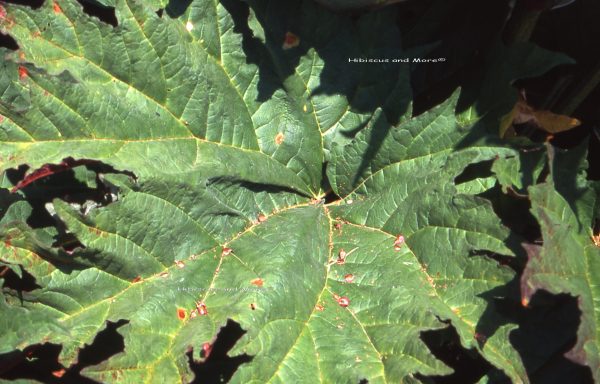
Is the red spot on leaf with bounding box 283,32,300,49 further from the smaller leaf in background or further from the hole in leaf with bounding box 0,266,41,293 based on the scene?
the hole in leaf with bounding box 0,266,41,293

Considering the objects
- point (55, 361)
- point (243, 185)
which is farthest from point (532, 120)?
point (55, 361)

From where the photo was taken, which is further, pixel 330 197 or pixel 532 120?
pixel 330 197

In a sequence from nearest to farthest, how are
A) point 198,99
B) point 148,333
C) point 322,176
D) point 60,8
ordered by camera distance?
1. point 148,333
2. point 60,8
3. point 198,99
4. point 322,176

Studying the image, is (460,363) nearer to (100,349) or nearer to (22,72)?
(100,349)

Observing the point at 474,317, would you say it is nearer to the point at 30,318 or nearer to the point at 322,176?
the point at 322,176

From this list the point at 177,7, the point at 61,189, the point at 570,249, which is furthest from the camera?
the point at 61,189

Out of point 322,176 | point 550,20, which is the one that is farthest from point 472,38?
point 322,176

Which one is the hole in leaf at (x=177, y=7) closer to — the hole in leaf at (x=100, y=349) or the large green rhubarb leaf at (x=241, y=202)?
the large green rhubarb leaf at (x=241, y=202)
